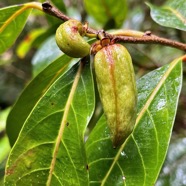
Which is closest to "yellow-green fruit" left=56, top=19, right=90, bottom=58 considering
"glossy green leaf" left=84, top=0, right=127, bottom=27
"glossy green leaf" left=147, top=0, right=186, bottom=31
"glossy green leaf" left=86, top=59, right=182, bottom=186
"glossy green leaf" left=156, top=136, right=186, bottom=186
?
"glossy green leaf" left=86, top=59, right=182, bottom=186

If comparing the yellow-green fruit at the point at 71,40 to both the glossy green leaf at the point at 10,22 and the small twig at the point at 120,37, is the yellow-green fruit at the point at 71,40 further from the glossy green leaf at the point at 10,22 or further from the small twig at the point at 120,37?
the glossy green leaf at the point at 10,22

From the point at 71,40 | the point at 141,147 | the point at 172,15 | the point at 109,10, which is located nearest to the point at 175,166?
the point at 141,147

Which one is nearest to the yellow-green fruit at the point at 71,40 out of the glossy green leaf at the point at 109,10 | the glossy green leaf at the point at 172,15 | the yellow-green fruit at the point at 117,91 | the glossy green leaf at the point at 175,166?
the yellow-green fruit at the point at 117,91

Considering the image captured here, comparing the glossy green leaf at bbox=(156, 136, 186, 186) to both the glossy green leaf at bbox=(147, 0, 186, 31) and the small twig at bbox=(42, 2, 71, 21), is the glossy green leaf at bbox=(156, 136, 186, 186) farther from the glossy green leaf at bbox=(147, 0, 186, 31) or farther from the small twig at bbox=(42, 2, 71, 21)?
the small twig at bbox=(42, 2, 71, 21)

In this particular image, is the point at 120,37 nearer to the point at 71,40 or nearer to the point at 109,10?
the point at 71,40

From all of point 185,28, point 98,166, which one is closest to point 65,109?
point 98,166

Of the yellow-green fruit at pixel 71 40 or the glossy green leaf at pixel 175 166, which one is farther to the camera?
the glossy green leaf at pixel 175 166

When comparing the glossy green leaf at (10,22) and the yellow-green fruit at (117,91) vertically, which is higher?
the glossy green leaf at (10,22)
